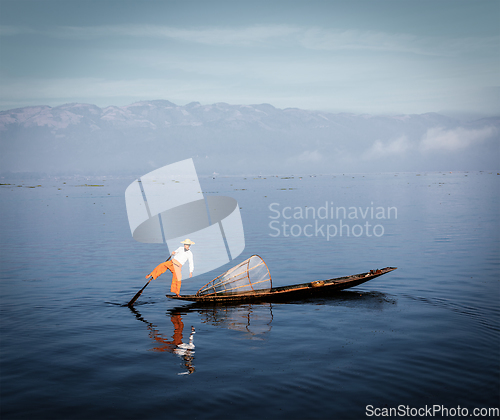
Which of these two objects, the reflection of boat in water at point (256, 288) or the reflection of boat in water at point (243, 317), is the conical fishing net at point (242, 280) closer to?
the reflection of boat in water at point (256, 288)

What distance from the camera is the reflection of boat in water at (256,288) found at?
70.0 feet

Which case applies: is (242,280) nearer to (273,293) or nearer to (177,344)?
(273,293)

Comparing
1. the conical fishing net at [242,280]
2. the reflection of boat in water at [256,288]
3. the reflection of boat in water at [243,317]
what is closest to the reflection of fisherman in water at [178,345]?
the reflection of boat in water at [243,317]

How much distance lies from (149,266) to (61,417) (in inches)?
790

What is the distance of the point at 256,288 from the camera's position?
2219 centimetres

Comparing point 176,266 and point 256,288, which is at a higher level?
point 176,266

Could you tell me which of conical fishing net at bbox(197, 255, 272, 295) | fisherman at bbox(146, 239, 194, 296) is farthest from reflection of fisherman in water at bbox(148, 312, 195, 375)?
conical fishing net at bbox(197, 255, 272, 295)

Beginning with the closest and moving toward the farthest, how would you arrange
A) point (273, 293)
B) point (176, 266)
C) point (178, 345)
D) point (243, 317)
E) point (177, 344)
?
1. point (178, 345)
2. point (177, 344)
3. point (243, 317)
4. point (176, 266)
5. point (273, 293)

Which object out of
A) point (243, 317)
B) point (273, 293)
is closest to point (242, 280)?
point (273, 293)

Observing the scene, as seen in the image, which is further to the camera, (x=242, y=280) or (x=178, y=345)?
(x=242, y=280)

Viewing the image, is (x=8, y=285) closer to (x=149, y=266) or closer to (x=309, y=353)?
(x=149, y=266)

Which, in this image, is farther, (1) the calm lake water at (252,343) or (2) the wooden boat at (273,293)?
(2) the wooden boat at (273,293)

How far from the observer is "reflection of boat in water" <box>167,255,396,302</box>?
2134 cm

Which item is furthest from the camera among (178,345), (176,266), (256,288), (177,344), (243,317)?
(256,288)
